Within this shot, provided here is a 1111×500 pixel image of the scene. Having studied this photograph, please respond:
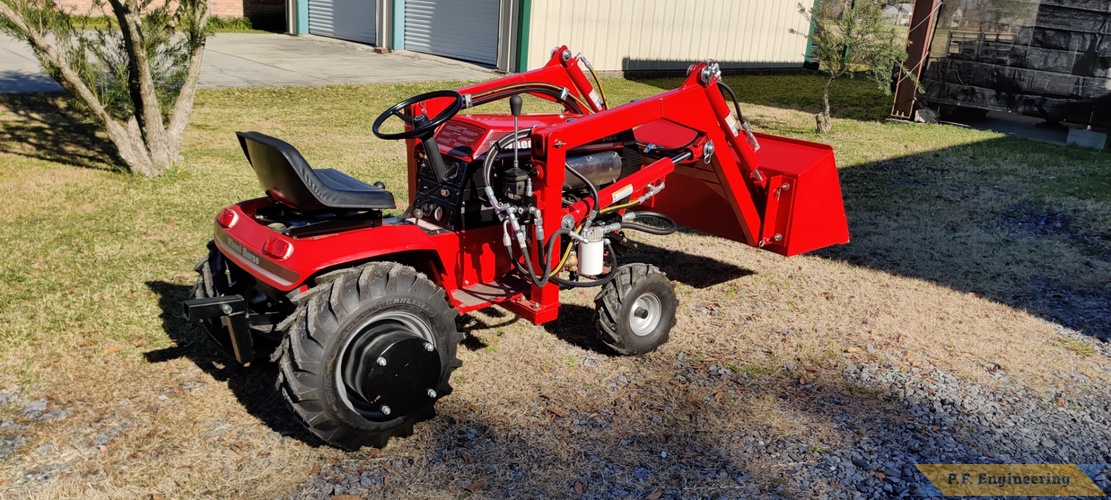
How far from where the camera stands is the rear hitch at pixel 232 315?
11.6 ft

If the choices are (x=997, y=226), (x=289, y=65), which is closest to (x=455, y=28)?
(x=289, y=65)

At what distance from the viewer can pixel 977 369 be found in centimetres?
483

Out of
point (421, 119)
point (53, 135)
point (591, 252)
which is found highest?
point (421, 119)

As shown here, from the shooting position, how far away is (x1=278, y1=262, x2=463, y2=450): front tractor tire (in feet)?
11.3

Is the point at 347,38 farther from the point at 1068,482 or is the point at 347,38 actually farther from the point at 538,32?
the point at 1068,482

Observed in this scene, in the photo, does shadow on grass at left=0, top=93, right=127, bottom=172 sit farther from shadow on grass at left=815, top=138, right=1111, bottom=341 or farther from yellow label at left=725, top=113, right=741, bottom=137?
shadow on grass at left=815, top=138, right=1111, bottom=341

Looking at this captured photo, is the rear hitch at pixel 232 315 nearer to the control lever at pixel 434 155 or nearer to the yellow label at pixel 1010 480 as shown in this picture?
the control lever at pixel 434 155

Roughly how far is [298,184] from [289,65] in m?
12.7

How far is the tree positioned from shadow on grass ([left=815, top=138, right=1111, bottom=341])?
6.15 metres

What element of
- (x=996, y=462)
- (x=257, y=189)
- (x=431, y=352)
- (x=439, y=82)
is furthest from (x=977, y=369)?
(x=439, y=82)

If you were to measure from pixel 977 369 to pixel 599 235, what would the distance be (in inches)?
91.2

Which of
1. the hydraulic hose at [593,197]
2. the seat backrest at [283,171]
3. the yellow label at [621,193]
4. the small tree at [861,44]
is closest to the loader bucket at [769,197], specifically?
the yellow label at [621,193]

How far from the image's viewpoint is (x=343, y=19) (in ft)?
64.3

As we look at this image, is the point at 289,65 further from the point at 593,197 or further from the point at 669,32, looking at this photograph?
the point at 593,197
